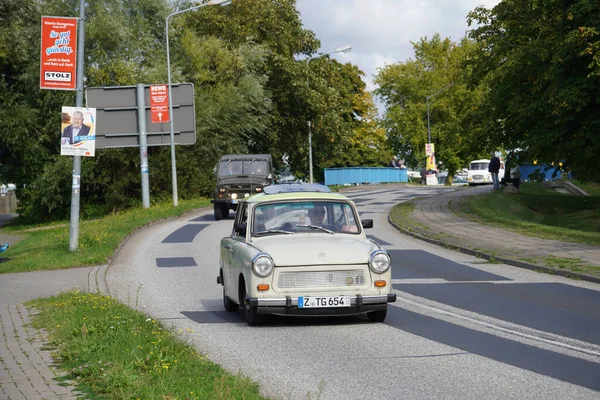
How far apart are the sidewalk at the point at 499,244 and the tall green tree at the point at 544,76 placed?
431cm

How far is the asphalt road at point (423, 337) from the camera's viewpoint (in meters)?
7.62

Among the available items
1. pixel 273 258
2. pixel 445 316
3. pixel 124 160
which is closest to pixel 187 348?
pixel 273 258

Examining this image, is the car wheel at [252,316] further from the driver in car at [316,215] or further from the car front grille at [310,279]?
the driver in car at [316,215]

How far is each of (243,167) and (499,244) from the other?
15.0 m

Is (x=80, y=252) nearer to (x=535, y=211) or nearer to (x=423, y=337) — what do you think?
(x=423, y=337)

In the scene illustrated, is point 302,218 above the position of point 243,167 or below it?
below

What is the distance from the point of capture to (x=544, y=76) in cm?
3053

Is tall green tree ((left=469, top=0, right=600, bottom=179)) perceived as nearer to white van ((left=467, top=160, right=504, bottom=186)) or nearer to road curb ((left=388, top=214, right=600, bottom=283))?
road curb ((left=388, top=214, right=600, bottom=283))

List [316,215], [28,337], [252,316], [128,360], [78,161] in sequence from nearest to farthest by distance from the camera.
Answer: [128,360] < [28,337] < [252,316] < [316,215] < [78,161]

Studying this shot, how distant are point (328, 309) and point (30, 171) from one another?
139 ft

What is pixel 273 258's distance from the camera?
1089 centimetres

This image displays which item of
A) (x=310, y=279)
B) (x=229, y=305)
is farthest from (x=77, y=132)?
(x=310, y=279)

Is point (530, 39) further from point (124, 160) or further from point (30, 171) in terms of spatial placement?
point (30, 171)

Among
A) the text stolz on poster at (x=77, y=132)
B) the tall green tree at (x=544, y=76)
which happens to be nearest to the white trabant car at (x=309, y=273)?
the text stolz on poster at (x=77, y=132)
